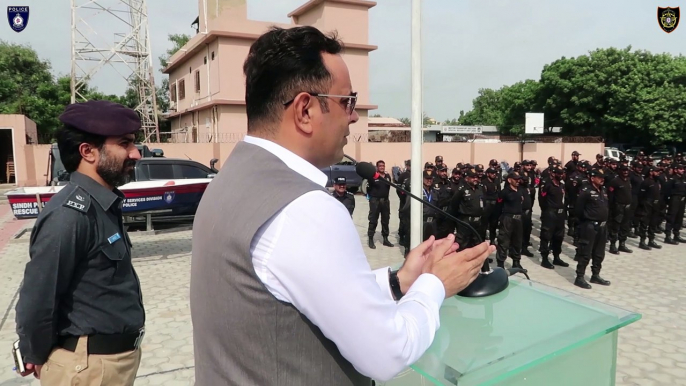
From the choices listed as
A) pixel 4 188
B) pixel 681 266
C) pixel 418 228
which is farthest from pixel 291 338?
pixel 4 188

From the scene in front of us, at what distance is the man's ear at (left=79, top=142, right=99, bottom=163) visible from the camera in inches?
83.6

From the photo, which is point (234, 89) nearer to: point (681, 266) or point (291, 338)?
point (681, 266)

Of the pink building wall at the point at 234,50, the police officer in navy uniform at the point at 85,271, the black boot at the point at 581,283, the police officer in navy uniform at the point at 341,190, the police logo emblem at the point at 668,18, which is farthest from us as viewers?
the pink building wall at the point at 234,50

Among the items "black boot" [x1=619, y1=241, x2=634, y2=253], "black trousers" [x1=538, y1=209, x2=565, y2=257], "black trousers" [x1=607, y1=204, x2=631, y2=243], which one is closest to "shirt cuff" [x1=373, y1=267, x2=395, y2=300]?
"black trousers" [x1=538, y1=209, x2=565, y2=257]

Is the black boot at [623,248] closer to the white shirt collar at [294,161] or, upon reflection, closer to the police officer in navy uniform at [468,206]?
the police officer in navy uniform at [468,206]

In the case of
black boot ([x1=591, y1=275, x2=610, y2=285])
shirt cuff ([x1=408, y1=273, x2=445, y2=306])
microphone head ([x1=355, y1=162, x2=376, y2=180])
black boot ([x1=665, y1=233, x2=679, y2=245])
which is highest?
microphone head ([x1=355, y1=162, x2=376, y2=180])

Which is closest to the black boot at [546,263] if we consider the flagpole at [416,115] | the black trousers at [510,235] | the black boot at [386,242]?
the black trousers at [510,235]

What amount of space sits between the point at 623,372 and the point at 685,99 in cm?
3056

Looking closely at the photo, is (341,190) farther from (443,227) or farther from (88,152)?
(88,152)

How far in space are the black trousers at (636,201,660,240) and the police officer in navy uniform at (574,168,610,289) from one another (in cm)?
288

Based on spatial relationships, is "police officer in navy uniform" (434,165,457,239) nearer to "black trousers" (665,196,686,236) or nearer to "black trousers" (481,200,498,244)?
"black trousers" (481,200,498,244)

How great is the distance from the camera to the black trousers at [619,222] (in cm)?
Result: 841

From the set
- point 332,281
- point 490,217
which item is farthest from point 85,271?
point 490,217

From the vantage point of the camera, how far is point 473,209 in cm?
770
